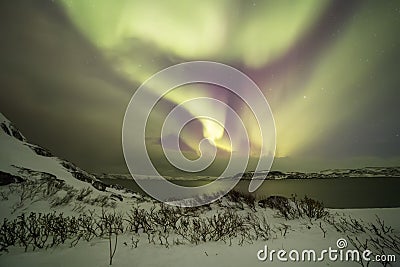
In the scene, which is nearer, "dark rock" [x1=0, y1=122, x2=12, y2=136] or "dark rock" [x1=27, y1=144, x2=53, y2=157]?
"dark rock" [x1=0, y1=122, x2=12, y2=136]

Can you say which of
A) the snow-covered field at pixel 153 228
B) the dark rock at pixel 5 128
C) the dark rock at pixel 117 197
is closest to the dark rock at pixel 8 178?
the snow-covered field at pixel 153 228

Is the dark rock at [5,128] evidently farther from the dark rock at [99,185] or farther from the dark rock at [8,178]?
the dark rock at [99,185]

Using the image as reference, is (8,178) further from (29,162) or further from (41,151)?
(41,151)

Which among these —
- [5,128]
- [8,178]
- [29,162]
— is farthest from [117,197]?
[5,128]

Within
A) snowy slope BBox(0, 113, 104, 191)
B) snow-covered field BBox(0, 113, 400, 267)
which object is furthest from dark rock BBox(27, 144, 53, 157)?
snow-covered field BBox(0, 113, 400, 267)

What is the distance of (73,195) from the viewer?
21.2 ft

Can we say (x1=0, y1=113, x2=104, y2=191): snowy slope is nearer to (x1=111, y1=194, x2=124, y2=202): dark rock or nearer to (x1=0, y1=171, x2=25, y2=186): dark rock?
(x1=0, y1=171, x2=25, y2=186): dark rock

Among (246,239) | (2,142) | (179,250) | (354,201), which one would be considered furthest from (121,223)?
(354,201)

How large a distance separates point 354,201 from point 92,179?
Result: 8937 mm

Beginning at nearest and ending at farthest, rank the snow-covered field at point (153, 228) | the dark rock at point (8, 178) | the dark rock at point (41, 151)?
the snow-covered field at point (153, 228) < the dark rock at point (8, 178) < the dark rock at point (41, 151)

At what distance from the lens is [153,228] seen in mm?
4832

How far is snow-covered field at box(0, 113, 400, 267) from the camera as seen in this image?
3684 mm

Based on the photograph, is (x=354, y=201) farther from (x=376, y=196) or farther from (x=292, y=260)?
(x=292, y=260)

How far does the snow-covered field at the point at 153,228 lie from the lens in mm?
3684
